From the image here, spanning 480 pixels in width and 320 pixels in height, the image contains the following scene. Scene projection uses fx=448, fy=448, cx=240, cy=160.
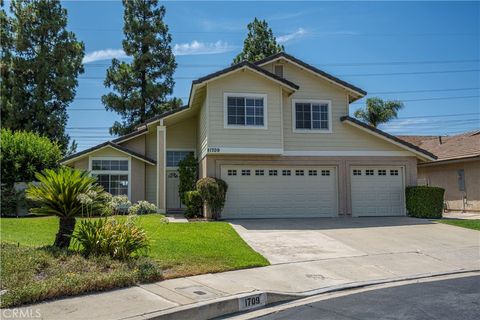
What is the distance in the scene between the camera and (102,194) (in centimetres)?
996

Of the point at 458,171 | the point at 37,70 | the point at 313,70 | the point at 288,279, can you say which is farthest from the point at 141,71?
Result: the point at 288,279

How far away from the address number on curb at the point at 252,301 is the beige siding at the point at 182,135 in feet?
54.1

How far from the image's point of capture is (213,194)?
17.7 meters

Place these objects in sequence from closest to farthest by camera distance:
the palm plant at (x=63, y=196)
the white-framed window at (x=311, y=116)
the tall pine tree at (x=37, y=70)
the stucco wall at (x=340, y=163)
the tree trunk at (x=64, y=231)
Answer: the palm plant at (x=63, y=196) < the tree trunk at (x=64, y=231) < the stucco wall at (x=340, y=163) < the white-framed window at (x=311, y=116) < the tall pine tree at (x=37, y=70)

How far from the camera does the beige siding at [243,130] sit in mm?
18281

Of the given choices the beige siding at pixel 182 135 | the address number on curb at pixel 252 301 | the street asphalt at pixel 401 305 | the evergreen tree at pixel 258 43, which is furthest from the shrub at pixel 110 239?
the evergreen tree at pixel 258 43

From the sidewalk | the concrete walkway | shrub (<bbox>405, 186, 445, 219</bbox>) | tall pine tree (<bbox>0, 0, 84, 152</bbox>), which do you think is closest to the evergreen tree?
tall pine tree (<bbox>0, 0, 84, 152</bbox>)

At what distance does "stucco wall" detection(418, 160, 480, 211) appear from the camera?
2342 cm

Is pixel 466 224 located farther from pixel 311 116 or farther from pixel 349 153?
pixel 311 116

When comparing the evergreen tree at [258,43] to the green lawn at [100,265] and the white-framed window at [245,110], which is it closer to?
the white-framed window at [245,110]

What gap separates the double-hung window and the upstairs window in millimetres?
8780

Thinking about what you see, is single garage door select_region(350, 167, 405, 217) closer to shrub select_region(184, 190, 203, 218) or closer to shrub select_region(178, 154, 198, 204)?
shrub select_region(184, 190, 203, 218)

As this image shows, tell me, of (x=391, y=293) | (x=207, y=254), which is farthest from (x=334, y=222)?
(x=391, y=293)

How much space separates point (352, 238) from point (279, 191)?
605 centimetres
